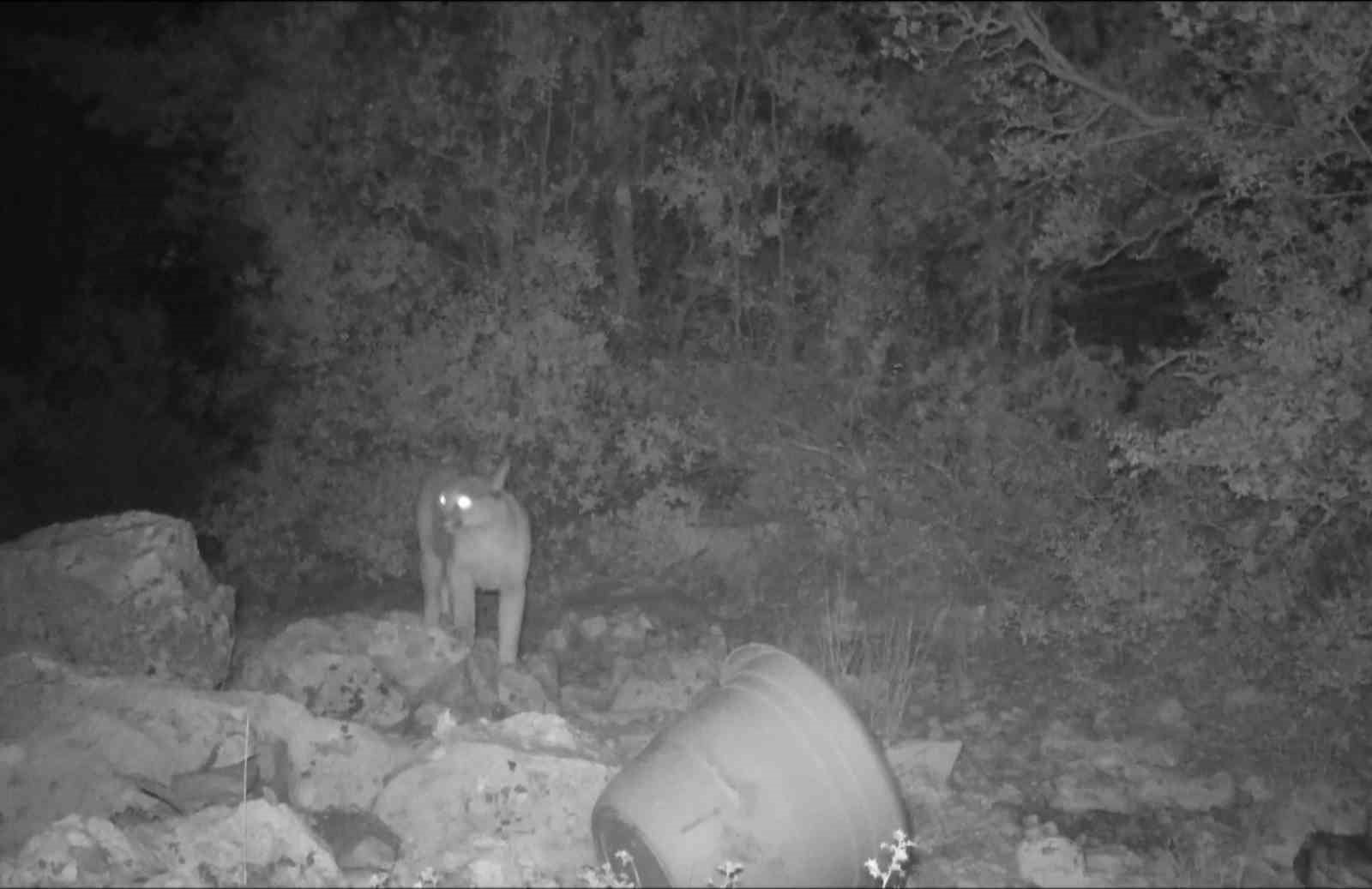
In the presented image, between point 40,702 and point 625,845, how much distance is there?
269 centimetres

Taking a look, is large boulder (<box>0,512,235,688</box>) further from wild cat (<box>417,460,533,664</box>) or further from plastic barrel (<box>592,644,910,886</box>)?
plastic barrel (<box>592,644,910,886</box>)

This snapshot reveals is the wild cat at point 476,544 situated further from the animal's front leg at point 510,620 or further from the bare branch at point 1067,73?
the bare branch at point 1067,73

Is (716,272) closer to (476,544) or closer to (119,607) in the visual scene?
(476,544)

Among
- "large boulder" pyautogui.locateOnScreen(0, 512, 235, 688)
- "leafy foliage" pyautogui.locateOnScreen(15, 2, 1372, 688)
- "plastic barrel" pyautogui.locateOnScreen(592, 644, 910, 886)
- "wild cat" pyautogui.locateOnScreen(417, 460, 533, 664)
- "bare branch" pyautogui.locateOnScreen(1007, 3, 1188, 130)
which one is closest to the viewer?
"plastic barrel" pyautogui.locateOnScreen(592, 644, 910, 886)

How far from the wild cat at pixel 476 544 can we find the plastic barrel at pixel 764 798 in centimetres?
282

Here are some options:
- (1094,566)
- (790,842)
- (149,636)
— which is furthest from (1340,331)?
(149,636)

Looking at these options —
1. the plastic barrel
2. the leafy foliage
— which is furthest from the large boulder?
the plastic barrel

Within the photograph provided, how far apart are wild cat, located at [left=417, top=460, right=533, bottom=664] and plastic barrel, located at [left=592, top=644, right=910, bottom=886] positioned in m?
2.82

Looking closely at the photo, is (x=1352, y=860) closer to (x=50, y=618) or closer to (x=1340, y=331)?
(x=1340, y=331)

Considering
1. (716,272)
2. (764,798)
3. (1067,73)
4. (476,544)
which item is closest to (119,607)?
(476,544)

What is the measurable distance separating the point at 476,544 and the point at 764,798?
327cm

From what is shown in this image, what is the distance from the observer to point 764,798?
4.34m

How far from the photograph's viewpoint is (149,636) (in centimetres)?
632

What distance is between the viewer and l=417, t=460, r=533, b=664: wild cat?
7172mm
